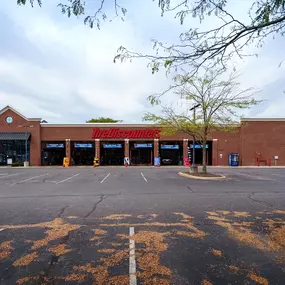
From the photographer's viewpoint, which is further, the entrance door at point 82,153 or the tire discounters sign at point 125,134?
the entrance door at point 82,153

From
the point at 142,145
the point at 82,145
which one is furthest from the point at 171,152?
the point at 82,145

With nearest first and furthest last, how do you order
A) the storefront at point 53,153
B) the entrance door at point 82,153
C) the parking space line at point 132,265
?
the parking space line at point 132,265, the storefront at point 53,153, the entrance door at point 82,153

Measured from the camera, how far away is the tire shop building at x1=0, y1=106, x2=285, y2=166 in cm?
3684

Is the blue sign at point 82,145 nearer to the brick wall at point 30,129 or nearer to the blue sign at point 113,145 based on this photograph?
the blue sign at point 113,145

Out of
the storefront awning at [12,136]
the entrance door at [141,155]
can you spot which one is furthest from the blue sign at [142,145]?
the storefront awning at [12,136]

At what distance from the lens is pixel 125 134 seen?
3747 centimetres

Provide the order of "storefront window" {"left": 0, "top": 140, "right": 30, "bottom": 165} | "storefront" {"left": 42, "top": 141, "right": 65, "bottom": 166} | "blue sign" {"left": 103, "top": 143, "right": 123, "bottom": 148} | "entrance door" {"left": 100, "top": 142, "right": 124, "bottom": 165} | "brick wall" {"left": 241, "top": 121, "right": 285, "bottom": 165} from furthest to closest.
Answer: "entrance door" {"left": 100, "top": 142, "right": 124, "bottom": 165} → "blue sign" {"left": 103, "top": 143, "right": 123, "bottom": 148} → "storefront" {"left": 42, "top": 141, "right": 65, "bottom": 166} → "storefront window" {"left": 0, "top": 140, "right": 30, "bottom": 165} → "brick wall" {"left": 241, "top": 121, "right": 285, "bottom": 165}

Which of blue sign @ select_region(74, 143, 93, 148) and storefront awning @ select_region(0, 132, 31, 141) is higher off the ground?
storefront awning @ select_region(0, 132, 31, 141)

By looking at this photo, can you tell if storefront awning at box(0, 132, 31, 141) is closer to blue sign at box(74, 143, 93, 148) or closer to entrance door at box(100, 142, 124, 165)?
blue sign at box(74, 143, 93, 148)

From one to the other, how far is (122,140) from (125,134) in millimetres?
1112

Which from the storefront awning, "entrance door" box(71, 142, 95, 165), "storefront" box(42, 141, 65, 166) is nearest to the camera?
the storefront awning

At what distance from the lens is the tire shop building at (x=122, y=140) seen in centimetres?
3684

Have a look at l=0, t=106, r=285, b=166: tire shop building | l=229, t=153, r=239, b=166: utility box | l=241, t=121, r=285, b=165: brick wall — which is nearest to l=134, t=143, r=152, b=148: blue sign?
l=0, t=106, r=285, b=166: tire shop building

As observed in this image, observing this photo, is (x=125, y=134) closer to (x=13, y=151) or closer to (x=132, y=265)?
(x=13, y=151)
